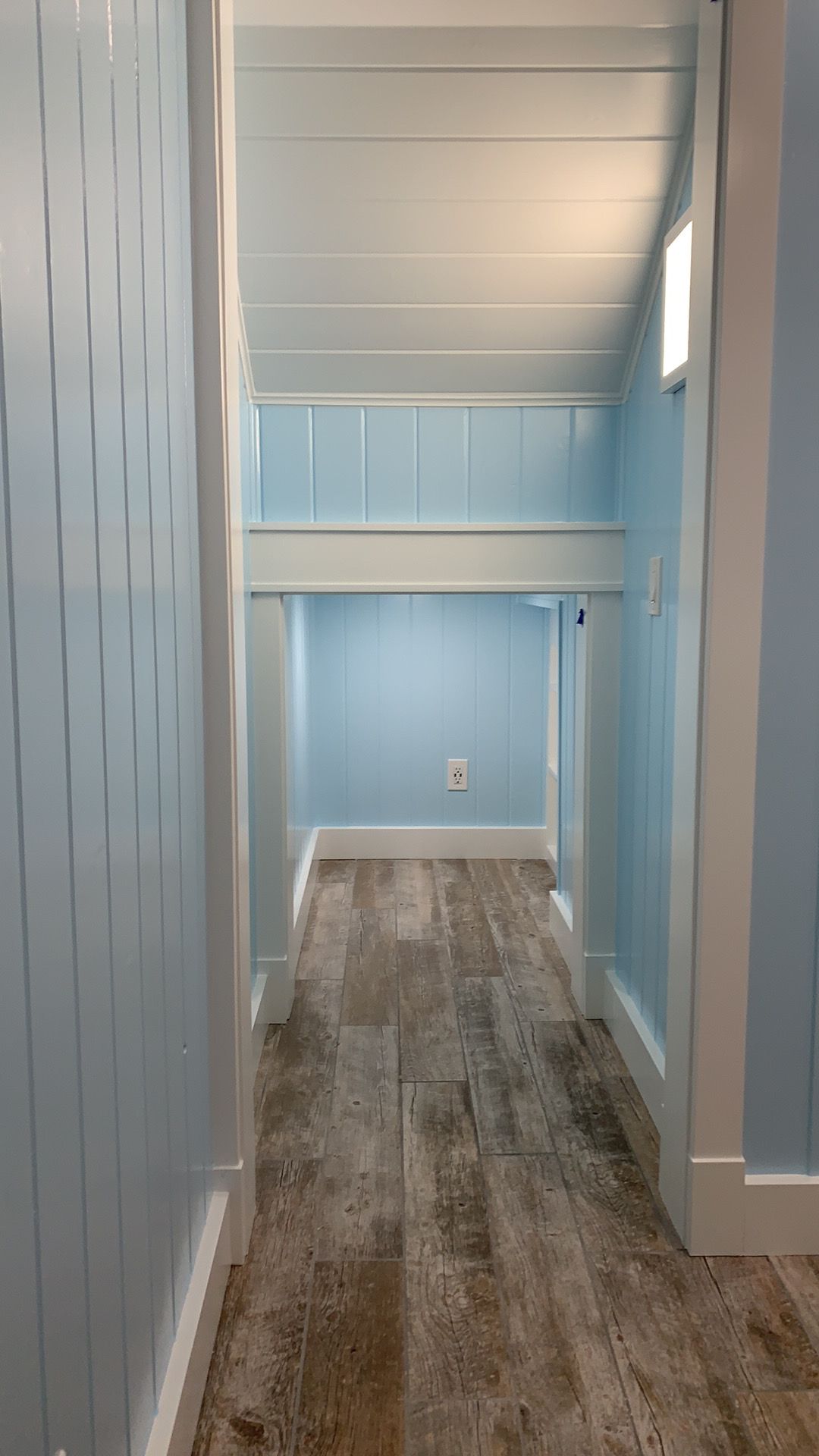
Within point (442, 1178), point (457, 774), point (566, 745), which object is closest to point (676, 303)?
point (566, 745)

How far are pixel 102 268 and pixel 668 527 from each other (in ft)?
4.65

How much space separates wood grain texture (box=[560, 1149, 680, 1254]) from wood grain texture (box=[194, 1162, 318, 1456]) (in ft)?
1.57

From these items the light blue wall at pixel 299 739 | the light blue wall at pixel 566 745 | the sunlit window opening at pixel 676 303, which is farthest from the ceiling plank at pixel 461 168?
the light blue wall at pixel 566 745

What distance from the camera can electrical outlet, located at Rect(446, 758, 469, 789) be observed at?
414 cm

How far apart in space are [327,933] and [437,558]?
132 cm

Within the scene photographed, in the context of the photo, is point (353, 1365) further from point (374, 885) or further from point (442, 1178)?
point (374, 885)

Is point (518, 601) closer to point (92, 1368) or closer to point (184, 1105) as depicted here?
point (184, 1105)

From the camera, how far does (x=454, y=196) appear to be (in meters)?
2.13

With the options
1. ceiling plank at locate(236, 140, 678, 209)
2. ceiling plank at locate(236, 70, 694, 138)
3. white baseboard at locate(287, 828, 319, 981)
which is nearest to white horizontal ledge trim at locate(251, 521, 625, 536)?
ceiling plank at locate(236, 140, 678, 209)

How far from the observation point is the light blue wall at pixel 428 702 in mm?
4074

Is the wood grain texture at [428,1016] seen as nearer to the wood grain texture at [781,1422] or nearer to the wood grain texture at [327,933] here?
the wood grain texture at [327,933]

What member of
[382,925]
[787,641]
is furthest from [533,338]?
[382,925]

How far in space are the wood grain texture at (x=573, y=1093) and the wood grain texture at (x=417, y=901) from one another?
0.75 metres

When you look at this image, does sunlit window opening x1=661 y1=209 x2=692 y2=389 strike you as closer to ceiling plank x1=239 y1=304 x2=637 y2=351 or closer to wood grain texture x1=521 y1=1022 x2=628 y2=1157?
ceiling plank x1=239 y1=304 x2=637 y2=351
